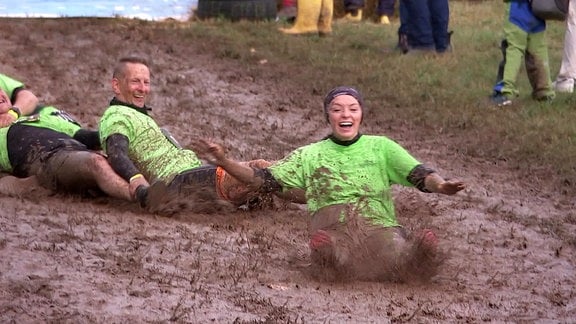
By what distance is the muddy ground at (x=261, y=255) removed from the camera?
17.0ft

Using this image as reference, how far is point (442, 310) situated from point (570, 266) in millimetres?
1422

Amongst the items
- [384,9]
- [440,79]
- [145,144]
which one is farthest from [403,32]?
Answer: [145,144]

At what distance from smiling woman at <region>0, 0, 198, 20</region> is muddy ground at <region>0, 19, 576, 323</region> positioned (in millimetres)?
4313

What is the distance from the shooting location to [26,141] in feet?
26.4

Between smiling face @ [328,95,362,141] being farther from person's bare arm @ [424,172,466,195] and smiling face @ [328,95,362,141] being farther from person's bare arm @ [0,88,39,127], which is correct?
person's bare arm @ [0,88,39,127]

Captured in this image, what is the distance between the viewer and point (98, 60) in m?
12.5

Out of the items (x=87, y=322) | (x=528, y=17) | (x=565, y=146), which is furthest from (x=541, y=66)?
(x=87, y=322)

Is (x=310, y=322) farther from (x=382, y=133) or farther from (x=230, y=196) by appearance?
(x=382, y=133)

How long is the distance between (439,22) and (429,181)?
26.8 feet

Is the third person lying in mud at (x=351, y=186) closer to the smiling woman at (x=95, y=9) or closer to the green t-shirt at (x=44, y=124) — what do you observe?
the green t-shirt at (x=44, y=124)

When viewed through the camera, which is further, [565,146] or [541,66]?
[541,66]

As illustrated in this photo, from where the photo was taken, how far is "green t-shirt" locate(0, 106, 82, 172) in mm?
8109

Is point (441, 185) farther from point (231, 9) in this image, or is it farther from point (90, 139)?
point (231, 9)

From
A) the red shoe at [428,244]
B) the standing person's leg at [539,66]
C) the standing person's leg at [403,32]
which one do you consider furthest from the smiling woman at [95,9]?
the red shoe at [428,244]
